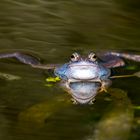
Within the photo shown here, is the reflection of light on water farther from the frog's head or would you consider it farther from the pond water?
the frog's head

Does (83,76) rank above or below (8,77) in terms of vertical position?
above

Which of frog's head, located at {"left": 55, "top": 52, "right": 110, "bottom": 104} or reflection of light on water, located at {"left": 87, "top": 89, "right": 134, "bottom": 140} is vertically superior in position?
frog's head, located at {"left": 55, "top": 52, "right": 110, "bottom": 104}

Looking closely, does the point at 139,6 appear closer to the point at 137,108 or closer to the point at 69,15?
the point at 69,15

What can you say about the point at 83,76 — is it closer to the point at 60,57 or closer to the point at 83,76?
the point at 83,76

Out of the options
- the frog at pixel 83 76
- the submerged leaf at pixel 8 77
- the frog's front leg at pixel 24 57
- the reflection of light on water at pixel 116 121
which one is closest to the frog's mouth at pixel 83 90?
the frog at pixel 83 76

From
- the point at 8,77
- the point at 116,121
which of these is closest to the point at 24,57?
the point at 8,77

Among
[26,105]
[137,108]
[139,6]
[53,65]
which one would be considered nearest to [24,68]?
[53,65]

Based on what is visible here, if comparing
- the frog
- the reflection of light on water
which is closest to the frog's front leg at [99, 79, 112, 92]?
the frog
